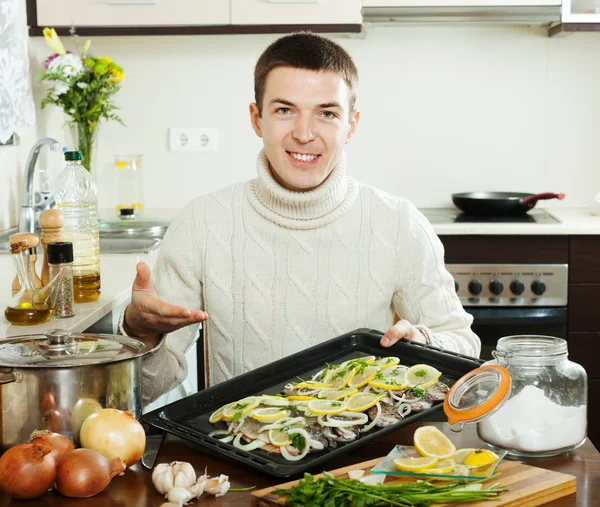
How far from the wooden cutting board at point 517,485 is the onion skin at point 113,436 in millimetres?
191

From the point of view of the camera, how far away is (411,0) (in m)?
3.27

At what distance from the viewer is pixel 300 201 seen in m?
1.98

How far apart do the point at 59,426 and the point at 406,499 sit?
471mm

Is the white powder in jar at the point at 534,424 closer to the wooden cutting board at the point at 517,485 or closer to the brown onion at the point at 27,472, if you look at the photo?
the wooden cutting board at the point at 517,485

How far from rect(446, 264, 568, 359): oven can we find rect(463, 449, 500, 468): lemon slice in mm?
2020

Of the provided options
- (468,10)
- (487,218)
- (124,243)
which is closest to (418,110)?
(468,10)

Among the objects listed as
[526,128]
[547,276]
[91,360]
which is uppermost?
[526,128]

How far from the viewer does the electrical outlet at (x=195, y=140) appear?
3.71 metres

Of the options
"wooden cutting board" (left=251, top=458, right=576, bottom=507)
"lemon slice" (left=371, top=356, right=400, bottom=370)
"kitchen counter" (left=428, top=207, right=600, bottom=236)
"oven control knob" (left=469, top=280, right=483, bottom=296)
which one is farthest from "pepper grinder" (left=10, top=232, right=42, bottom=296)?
"oven control knob" (left=469, top=280, right=483, bottom=296)

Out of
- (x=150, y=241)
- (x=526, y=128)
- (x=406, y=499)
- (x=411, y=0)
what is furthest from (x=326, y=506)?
(x=526, y=128)

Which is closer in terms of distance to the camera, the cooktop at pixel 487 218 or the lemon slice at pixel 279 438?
the lemon slice at pixel 279 438

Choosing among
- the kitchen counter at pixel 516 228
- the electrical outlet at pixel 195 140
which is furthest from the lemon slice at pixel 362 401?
the electrical outlet at pixel 195 140

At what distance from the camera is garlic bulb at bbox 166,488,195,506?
42.2 inches

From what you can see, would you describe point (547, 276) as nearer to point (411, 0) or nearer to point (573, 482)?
point (411, 0)
